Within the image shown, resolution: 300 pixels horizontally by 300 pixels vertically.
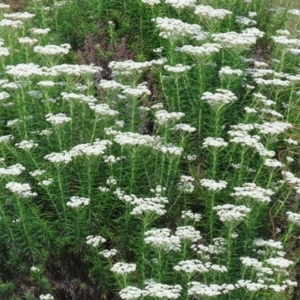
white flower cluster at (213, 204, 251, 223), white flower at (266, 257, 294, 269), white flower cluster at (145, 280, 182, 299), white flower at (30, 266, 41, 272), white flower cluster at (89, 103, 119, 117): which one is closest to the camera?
white flower cluster at (145, 280, 182, 299)

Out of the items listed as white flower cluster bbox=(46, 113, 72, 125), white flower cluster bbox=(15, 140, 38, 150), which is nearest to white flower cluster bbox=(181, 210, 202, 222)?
white flower cluster bbox=(46, 113, 72, 125)

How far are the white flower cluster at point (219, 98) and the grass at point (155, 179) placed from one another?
→ 2cm

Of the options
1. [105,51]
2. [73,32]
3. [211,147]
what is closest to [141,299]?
[211,147]

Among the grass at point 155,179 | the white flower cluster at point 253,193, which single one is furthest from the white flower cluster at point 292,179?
the white flower cluster at point 253,193

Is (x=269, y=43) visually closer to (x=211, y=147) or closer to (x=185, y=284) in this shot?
(x=211, y=147)

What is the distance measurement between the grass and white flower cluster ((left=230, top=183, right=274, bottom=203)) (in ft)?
0.03

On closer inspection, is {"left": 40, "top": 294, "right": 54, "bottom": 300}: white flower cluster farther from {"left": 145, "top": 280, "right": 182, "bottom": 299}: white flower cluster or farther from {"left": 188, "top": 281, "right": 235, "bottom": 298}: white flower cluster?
{"left": 188, "top": 281, "right": 235, "bottom": 298}: white flower cluster

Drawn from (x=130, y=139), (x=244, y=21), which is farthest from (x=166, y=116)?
(x=244, y=21)

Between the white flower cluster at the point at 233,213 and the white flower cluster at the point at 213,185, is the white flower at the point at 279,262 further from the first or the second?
the white flower cluster at the point at 213,185

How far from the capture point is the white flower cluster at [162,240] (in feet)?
15.3

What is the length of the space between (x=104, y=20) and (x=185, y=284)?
3.42 m

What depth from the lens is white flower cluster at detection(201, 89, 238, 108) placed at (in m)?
5.39

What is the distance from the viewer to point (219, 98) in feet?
17.7

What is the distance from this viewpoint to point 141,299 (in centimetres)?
461
